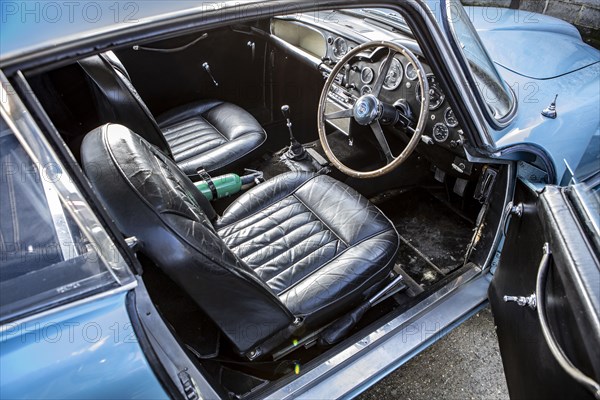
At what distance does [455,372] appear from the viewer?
1.93 metres

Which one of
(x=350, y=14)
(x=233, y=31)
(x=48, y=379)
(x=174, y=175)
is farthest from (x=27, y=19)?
(x=233, y=31)

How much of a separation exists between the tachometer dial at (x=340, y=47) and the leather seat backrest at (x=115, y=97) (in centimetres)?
120

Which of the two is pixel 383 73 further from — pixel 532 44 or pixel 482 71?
pixel 532 44

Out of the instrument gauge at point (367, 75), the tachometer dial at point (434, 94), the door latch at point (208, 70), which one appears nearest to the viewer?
the tachometer dial at point (434, 94)

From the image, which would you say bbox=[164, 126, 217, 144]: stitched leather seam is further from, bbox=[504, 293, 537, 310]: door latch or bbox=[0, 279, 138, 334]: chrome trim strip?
bbox=[504, 293, 537, 310]: door latch

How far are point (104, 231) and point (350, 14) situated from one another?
2330mm

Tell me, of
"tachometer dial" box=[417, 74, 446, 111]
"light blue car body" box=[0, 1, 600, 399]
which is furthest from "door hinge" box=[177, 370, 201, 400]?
"tachometer dial" box=[417, 74, 446, 111]

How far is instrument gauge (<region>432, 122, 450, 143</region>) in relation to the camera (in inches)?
77.3

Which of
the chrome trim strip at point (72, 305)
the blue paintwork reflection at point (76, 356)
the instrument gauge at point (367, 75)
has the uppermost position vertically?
the instrument gauge at point (367, 75)

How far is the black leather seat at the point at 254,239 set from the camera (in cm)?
109

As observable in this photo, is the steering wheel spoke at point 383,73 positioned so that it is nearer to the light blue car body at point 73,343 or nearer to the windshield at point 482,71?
the windshield at point 482,71

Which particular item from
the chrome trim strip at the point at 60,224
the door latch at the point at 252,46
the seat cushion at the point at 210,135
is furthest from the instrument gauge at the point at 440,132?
the door latch at the point at 252,46

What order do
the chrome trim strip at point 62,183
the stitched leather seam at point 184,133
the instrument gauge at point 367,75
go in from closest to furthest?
the chrome trim strip at point 62,183 → the instrument gauge at point 367,75 → the stitched leather seam at point 184,133

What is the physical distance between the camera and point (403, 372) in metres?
1.94
